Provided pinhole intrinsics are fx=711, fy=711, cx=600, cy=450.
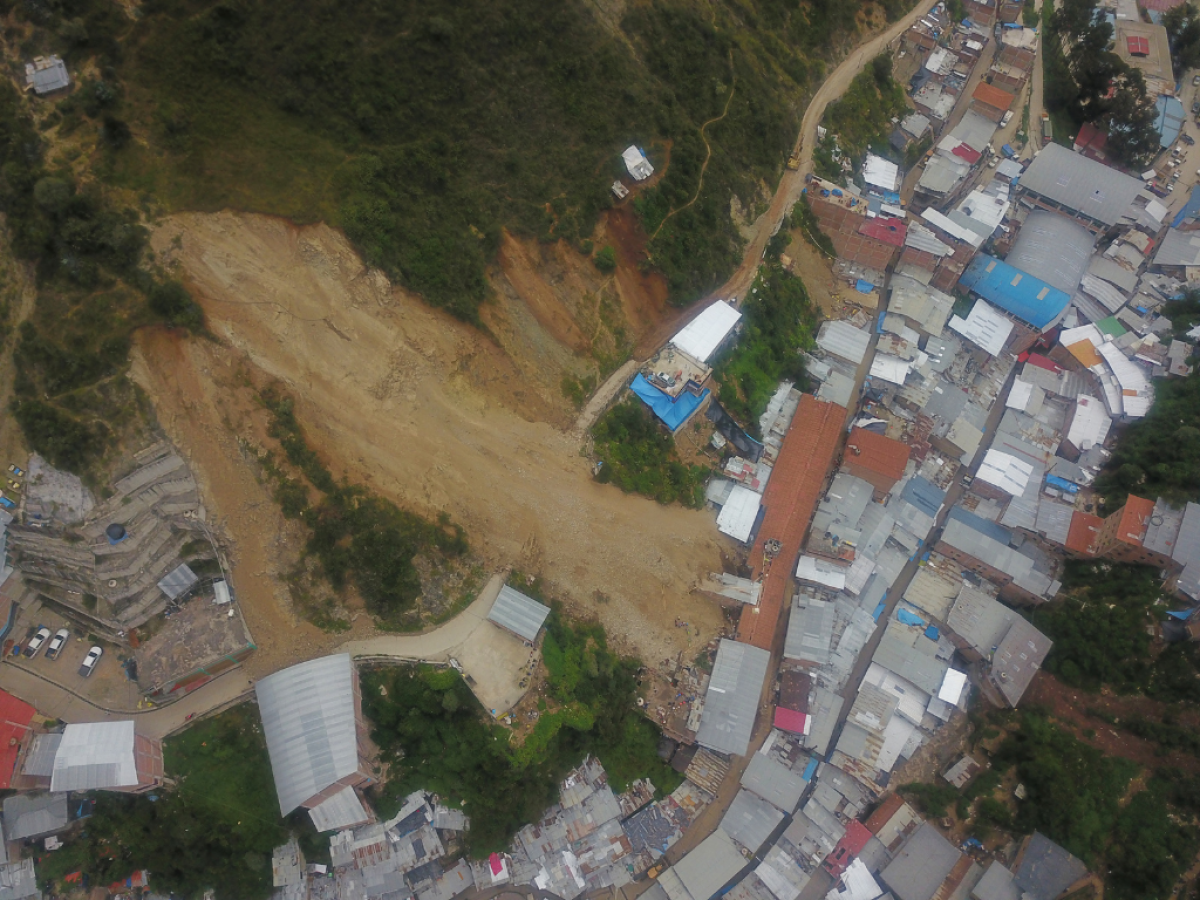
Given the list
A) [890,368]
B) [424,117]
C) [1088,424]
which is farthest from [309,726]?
[1088,424]

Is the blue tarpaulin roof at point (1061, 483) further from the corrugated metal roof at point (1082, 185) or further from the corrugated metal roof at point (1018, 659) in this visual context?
the corrugated metal roof at point (1082, 185)

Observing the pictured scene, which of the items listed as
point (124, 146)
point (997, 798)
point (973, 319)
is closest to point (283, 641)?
point (124, 146)

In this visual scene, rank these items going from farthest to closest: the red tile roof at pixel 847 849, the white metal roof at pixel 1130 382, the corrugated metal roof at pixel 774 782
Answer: the white metal roof at pixel 1130 382
the corrugated metal roof at pixel 774 782
the red tile roof at pixel 847 849

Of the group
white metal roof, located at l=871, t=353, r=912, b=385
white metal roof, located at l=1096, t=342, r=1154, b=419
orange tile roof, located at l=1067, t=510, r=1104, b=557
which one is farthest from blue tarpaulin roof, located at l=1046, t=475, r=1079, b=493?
white metal roof, located at l=871, t=353, r=912, b=385

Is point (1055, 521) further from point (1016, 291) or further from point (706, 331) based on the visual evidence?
point (706, 331)

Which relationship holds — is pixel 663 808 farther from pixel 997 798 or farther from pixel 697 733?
pixel 997 798

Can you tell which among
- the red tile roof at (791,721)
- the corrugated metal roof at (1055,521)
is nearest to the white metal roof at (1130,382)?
the corrugated metal roof at (1055,521)
